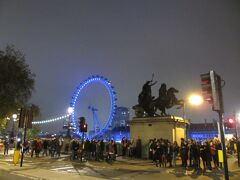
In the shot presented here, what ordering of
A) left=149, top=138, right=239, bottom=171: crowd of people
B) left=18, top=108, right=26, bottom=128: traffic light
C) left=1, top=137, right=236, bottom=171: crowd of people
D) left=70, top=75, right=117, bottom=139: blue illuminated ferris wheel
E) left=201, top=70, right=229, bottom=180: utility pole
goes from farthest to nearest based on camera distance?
1. left=70, top=75, right=117, bottom=139: blue illuminated ferris wheel
2. left=18, top=108, right=26, bottom=128: traffic light
3. left=1, top=137, right=236, bottom=171: crowd of people
4. left=149, top=138, right=239, bottom=171: crowd of people
5. left=201, top=70, right=229, bottom=180: utility pole

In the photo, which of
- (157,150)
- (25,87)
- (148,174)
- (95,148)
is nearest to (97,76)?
(25,87)

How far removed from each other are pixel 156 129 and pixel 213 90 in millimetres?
17130

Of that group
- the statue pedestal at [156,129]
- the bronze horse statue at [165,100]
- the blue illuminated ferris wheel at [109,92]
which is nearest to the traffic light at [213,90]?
the statue pedestal at [156,129]

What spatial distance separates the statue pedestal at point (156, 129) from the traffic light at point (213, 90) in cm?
1618

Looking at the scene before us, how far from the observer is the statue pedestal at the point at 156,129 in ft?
89.8

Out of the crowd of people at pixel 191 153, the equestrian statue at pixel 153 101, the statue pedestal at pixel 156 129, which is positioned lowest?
the crowd of people at pixel 191 153

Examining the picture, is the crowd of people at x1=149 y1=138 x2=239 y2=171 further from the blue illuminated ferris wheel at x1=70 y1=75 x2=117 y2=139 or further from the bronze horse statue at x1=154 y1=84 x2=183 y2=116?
the blue illuminated ferris wheel at x1=70 y1=75 x2=117 y2=139

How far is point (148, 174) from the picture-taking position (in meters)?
18.8

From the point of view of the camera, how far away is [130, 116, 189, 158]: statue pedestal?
1078 inches

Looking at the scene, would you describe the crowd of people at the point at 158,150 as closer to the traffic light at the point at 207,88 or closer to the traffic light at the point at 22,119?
the traffic light at the point at 22,119

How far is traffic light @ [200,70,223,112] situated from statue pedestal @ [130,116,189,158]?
16.2 meters

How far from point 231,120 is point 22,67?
2228 cm

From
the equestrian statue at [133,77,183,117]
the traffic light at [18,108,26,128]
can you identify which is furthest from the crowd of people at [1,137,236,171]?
the equestrian statue at [133,77,183,117]

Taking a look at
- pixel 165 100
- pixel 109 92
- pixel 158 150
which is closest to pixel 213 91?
pixel 158 150
